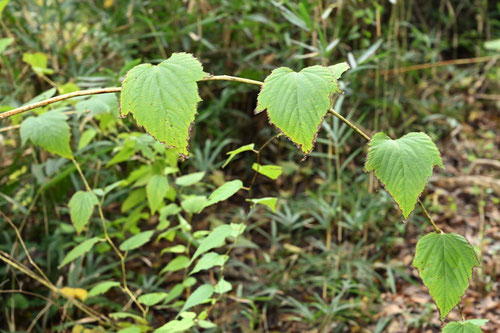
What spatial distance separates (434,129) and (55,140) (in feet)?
6.81

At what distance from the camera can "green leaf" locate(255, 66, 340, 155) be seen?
683 millimetres

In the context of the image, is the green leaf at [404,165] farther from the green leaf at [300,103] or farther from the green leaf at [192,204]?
the green leaf at [192,204]

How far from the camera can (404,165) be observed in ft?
2.34

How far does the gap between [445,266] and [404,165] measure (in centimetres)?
19

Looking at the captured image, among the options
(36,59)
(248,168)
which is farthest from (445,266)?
(248,168)

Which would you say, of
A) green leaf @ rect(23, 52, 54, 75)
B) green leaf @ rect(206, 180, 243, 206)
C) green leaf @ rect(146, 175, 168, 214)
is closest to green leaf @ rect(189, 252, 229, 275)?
green leaf @ rect(206, 180, 243, 206)

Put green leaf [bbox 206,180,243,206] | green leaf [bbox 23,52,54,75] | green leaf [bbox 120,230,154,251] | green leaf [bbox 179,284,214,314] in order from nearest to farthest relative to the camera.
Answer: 1. green leaf [bbox 206,180,243,206]
2. green leaf [bbox 179,284,214,314]
3. green leaf [bbox 120,230,154,251]
4. green leaf [bbox 23,52,54,75]

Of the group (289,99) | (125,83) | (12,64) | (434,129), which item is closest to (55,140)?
(125,83)

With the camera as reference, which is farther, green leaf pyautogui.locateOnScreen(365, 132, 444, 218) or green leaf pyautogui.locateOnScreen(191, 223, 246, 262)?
green leaf pyautogui.locateOnScreen(191, 223, 246, 262)

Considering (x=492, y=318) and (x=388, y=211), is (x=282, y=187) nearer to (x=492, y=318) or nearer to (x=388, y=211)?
(x=388, y=211)

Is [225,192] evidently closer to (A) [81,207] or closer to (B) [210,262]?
(B) [210,262]

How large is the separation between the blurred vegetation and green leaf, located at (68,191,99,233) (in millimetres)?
209

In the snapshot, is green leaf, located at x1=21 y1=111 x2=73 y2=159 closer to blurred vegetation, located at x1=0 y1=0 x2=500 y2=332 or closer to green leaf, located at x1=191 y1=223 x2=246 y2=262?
blurred vegetation, located at x1=0 y1=0 x2=500 y2=332

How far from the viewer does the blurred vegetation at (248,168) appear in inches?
63.5
